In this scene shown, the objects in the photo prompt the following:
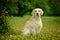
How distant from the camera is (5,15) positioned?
10953 millimetres

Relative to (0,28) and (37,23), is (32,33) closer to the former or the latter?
(37,23)

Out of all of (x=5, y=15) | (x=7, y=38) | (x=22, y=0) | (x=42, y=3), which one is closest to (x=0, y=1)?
(x=5, y=15)

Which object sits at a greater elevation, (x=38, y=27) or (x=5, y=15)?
(x=5, y=15)

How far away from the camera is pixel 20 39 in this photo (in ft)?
31.4

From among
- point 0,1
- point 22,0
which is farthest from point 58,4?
point 0,1

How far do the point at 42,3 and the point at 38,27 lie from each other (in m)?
26.9

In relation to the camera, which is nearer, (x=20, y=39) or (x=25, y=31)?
(x=20, y=39)

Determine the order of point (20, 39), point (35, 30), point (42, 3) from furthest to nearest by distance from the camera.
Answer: point (42, 3)
point (35, 30)
point (20, 39)

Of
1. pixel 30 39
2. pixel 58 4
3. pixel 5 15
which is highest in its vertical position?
pixel 5 15

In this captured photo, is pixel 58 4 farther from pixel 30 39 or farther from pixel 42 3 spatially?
pixel 30 39

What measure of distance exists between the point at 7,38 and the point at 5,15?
1.58m

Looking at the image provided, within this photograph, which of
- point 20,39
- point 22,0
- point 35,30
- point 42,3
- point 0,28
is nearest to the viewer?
point 20,39

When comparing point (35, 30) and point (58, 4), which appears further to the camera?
point (58, 4)

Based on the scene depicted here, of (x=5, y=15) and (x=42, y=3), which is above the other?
(x=5, y=15)
